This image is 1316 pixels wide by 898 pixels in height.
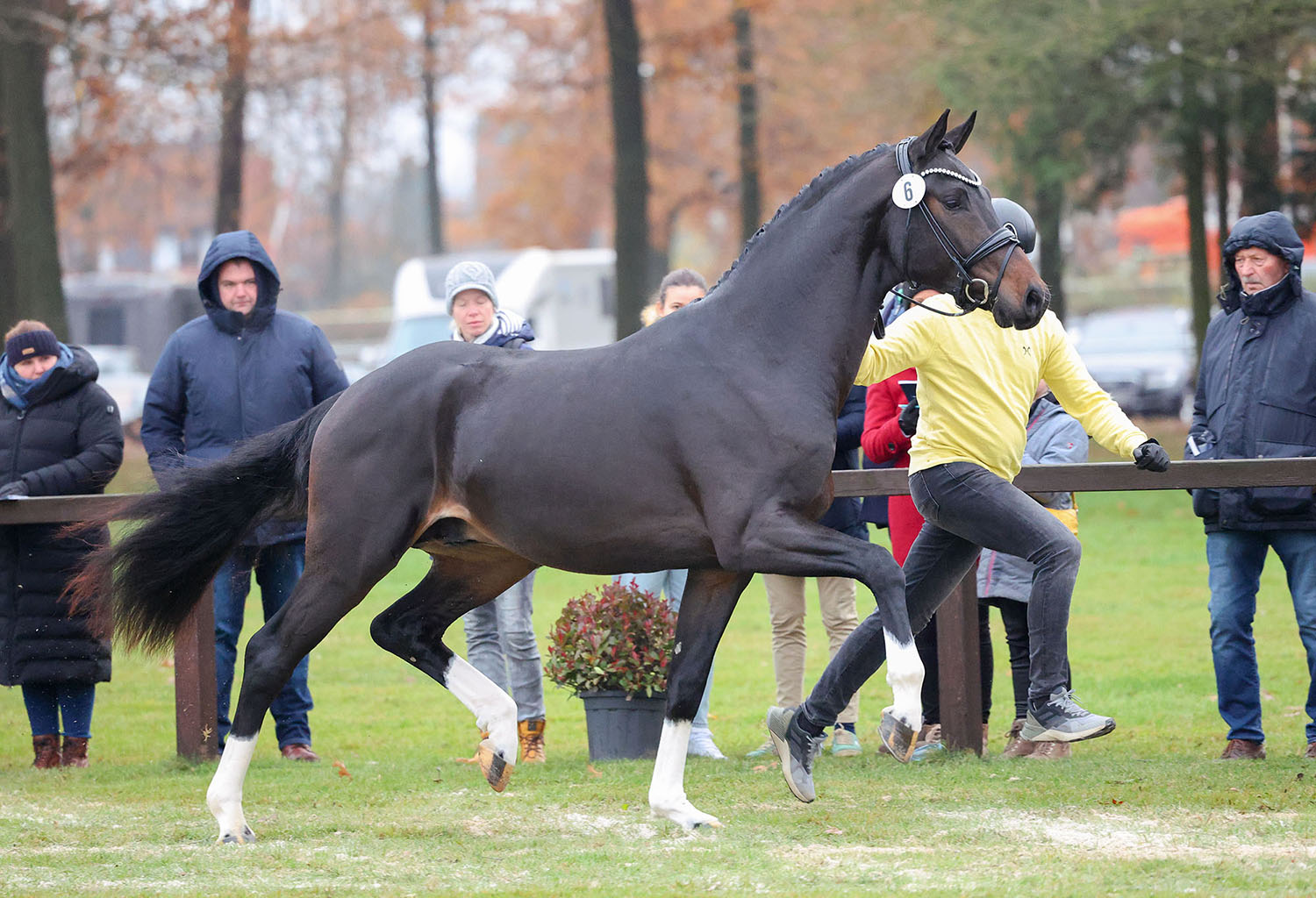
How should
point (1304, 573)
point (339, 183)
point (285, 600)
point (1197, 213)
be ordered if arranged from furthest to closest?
point (339, 183), point (1197, 213), point (285, 600), point (1304, 573)

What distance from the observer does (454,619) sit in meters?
5.88

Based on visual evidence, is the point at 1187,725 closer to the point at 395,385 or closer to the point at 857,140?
the point at 395,385

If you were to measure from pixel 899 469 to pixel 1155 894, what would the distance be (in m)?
2.50

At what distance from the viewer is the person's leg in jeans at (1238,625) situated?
21.5 feet

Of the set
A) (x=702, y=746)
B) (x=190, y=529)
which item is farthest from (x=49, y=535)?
(x=702, y=746)

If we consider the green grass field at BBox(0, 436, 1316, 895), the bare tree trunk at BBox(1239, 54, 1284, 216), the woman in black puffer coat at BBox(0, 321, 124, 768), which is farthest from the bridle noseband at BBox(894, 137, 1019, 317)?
the bare tree trunk at BBox(1239, 54, 1284, 216)

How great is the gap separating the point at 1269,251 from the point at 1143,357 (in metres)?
23.8

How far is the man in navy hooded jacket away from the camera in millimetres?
7234

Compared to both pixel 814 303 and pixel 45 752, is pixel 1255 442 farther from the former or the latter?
pixel 45 752

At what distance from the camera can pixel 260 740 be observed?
8.19 m

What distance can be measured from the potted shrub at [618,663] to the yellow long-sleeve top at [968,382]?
6.03 ft

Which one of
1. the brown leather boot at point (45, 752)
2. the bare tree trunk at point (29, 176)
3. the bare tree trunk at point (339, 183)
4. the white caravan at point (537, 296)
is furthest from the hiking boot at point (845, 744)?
the bare tree trunk at point (339, 183)

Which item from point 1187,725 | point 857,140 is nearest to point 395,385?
point 1187,725

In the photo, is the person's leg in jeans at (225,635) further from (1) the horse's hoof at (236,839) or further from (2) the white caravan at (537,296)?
(2) the white caravan at (537,296)
